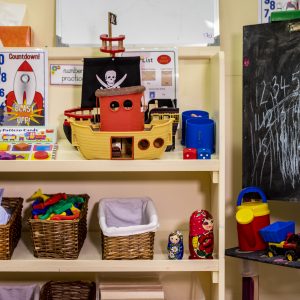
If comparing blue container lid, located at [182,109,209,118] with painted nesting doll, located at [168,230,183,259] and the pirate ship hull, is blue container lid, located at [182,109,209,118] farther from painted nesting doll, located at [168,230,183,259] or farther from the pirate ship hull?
painted nesting doll, located at [168,230,183,259]

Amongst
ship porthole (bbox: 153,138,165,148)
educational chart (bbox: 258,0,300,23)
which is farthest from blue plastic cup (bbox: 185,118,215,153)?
educational chart (bbox: 258,0,300,23)

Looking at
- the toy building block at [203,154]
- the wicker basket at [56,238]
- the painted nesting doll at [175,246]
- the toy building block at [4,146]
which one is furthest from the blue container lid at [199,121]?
the toy building block at [4,146]

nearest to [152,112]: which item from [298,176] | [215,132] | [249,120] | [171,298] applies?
[215,132]

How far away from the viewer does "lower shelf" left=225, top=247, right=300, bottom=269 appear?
1.61 m

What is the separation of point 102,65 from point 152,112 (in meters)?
0.22

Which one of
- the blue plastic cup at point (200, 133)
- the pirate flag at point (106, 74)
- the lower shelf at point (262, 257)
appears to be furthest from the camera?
the pirate flag at point (106, 74)

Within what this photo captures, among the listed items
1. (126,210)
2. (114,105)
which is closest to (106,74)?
(114,105)

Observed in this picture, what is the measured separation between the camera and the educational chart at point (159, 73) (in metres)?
1.92

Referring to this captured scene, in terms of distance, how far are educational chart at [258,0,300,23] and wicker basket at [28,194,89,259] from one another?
35.6 inches

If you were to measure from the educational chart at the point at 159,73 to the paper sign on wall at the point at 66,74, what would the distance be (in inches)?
7.2

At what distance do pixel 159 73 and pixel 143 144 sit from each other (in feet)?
1.19

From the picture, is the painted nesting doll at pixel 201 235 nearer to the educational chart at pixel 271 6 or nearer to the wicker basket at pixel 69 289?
the wicker basket at pixel 69 289

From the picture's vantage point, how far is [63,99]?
1970 millimetres

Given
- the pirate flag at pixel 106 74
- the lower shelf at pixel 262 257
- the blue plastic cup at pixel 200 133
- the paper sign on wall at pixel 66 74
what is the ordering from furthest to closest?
1. the paper sign on wall at pixel 66 74
2. the pirate flag at pixel 106 74
3. the blue plastic cup at pixel 200 133
4. the lower shelf at pixel 262 257
